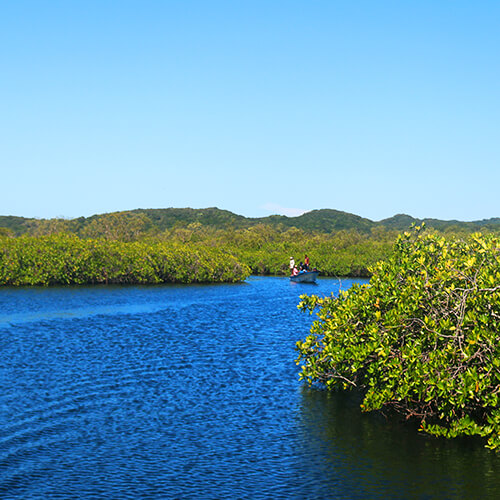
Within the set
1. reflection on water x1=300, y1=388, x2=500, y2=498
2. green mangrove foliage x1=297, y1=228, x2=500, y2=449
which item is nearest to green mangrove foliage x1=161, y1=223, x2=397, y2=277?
green mangrove foliage x1=297, y1=228, x2=500, y2=449

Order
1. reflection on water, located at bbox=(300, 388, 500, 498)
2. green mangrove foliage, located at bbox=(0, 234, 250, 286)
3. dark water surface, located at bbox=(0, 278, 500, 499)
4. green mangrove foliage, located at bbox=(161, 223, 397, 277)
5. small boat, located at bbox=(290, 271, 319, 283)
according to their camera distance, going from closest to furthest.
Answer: reflection on water, located at bbox=(300, 388, 500, 498) → dark water surface, located at bbox=(0, 278, 500, 499) → green mangrove foliage, located at bbox=(0, 234, 250, 286) → small boat, located at bbox=(290, 271, 319, 283) → green mangrove foliage, located at bbox=(161, 223, 397, 277)

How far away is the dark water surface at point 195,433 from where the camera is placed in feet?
38.0

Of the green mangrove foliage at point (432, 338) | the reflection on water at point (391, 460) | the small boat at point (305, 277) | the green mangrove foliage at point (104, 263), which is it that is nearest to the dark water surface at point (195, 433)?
the reflection on water at point (391, 460)

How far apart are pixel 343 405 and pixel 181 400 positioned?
4.59m

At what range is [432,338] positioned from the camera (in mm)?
14031

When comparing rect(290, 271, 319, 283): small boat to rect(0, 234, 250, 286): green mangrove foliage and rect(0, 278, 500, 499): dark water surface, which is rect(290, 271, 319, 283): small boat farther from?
rect(0, 278, 500, 499): dark water surface

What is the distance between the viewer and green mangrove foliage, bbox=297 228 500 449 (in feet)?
42.6

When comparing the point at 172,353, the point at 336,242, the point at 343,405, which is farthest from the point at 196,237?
the point at 343,405

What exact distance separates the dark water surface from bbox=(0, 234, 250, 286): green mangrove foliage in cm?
3042

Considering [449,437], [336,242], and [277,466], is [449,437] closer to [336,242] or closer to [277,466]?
[277,466]

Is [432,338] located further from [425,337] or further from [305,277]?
[305,277]

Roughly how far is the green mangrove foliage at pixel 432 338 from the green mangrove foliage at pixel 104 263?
45.1 meters

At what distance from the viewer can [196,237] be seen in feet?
408

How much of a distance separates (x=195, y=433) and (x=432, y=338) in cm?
597
